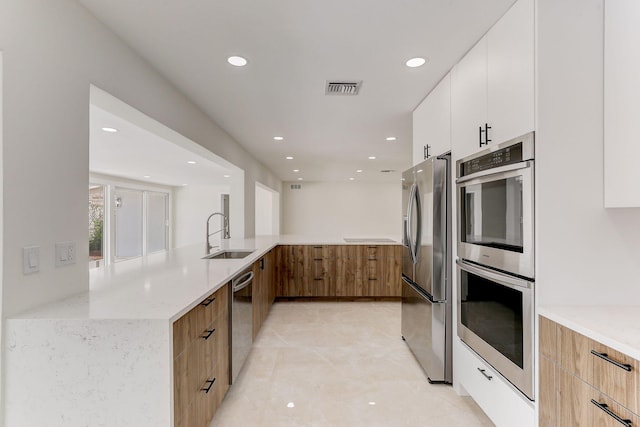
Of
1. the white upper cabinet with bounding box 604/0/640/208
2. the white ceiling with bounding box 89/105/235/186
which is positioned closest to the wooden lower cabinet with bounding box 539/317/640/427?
the white upper cabinet with bounding box 604/0/640/208

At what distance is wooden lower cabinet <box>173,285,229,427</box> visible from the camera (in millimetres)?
1436

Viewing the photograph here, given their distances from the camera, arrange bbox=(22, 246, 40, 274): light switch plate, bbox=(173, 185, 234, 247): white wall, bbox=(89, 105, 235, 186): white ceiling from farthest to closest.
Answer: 1. bbox=(173, 185, 234, 247): white wall
2. bbox=(89, 105, 235, 186): white ceiling
3. bbox=(22, 246, 40, 274): light switch plate

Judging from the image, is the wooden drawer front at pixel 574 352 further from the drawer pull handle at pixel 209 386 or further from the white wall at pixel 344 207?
the white wall at pixel 344 207

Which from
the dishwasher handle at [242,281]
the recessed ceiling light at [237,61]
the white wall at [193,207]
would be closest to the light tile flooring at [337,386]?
the dishwasher handle at [242,281]

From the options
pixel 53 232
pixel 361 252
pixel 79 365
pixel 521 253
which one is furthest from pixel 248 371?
→ pixel 361 252

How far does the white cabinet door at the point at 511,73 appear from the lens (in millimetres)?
1496

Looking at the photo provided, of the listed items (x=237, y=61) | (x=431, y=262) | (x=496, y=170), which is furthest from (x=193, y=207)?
(x=496, y=170)

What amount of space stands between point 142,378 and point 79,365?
244mm

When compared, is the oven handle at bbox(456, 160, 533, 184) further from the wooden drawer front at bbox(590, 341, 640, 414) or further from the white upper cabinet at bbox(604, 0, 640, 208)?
the wooden drawer front at bbox(590, 341, 640, 414)

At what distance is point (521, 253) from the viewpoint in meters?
1.54

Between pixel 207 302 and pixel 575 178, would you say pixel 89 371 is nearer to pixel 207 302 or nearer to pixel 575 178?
pixel 207 302

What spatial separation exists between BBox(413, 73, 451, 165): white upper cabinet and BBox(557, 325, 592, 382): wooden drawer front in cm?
135

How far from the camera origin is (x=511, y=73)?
162cm

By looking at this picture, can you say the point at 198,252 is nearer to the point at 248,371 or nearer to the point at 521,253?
the point at 248,371
